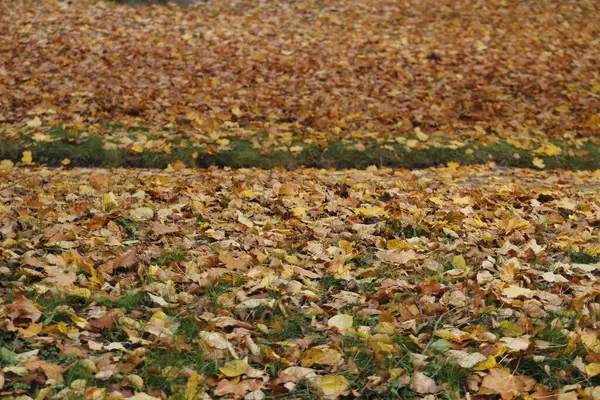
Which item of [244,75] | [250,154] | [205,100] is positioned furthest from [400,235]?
[244,75]

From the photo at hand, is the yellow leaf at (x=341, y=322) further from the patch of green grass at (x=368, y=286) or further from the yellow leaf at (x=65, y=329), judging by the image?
the yellow leaf at (x=65, y=329)

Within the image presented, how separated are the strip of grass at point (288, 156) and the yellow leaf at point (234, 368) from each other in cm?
488

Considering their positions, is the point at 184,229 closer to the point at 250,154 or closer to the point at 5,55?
the point at 250,154

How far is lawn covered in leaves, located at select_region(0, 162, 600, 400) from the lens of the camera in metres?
2.75

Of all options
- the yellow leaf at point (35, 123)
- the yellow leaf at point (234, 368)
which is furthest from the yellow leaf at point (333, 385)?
the yellow leaf at point (35, 123)

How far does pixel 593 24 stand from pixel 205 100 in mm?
8478

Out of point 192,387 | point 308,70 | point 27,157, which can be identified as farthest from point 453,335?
point 308,70

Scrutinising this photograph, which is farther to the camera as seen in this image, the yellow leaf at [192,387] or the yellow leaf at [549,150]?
the yellow leaf at [549,150]

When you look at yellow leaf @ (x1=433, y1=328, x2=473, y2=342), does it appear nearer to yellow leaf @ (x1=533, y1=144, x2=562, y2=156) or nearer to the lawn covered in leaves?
the lawn covered in leaves

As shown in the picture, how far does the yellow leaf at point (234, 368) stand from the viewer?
2.75 m

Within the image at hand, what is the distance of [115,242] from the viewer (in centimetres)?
402

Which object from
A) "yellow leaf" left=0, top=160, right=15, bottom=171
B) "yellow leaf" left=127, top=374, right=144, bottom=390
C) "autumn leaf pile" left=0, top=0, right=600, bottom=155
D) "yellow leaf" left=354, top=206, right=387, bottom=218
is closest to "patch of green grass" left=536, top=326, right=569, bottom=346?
"yellow leaf" left=354, top=206, right=387, bottom=218

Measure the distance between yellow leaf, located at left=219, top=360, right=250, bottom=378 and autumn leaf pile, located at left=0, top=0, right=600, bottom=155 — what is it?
5177 mm

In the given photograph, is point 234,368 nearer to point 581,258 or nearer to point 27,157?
point 581,258
